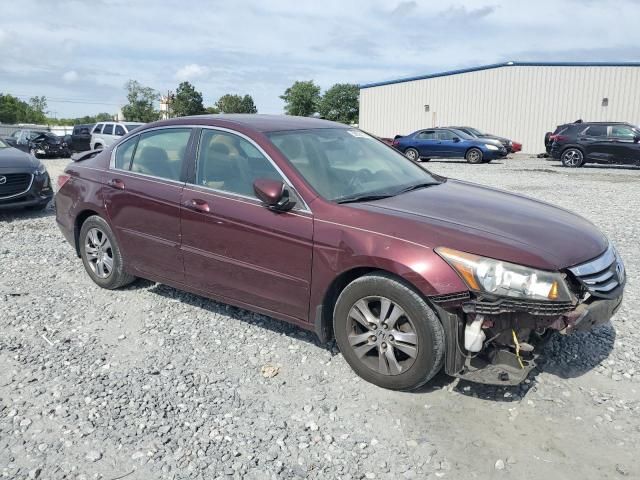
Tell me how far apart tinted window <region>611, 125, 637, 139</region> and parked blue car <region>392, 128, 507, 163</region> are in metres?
4.39

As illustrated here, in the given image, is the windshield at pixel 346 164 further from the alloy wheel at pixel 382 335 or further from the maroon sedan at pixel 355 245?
the alloy wheel at pixel 382 335

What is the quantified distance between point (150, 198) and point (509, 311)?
295 cm

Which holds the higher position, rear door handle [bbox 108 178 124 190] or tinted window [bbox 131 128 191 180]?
tinted window [bbox 131 128 191 180]

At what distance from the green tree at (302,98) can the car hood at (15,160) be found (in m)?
84.8

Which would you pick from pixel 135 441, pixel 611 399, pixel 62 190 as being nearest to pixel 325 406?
pixel 135 441

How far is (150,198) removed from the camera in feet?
15.2

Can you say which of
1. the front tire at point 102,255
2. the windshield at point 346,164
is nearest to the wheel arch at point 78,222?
the front tire at point 102,255

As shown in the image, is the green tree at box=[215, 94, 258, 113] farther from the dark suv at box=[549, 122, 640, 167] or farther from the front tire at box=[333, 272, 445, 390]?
the front tire at box=[333, 272, 445, 390]

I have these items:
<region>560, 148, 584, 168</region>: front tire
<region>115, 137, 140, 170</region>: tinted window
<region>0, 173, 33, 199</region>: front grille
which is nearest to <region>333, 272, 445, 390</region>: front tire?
<region>115, 137, 140, 170</region>: tinted window

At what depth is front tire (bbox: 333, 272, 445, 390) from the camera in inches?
128

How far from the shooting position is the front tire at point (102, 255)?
16.9 ft

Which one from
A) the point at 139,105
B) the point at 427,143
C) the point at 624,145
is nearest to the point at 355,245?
the point at 624,145

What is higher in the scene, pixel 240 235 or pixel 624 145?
pixel 624 145

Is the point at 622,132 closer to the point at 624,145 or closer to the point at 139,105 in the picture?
the point at 624,145
